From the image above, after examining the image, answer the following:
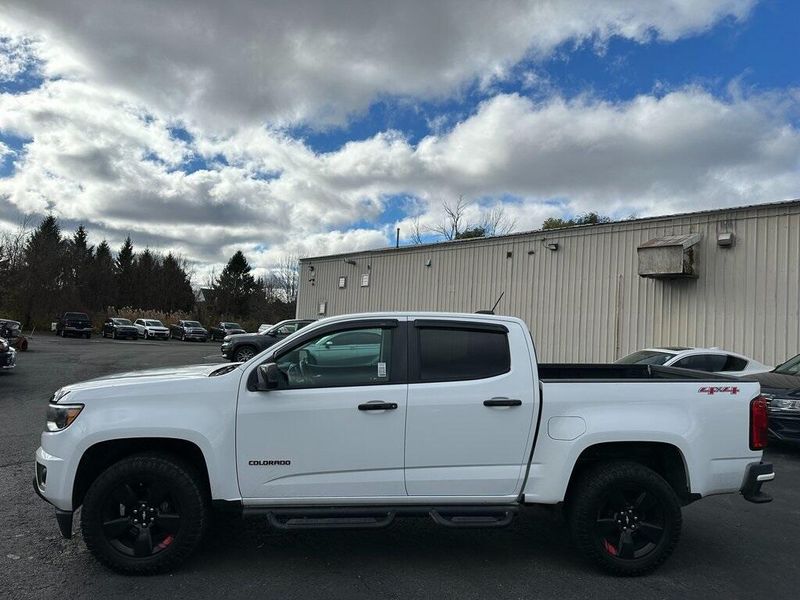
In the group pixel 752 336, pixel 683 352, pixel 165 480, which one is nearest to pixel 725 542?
pixel 165 480

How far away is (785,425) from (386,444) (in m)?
6.63

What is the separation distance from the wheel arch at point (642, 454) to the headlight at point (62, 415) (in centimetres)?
350

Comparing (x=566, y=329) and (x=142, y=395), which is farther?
(x=566, y=329)

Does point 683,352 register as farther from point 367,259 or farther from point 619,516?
point 367,259

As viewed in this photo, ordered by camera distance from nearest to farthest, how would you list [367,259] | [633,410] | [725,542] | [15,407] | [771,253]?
[633,410], [725,542], [15,407], [771,253], [367,259]

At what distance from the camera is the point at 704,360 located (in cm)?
1063

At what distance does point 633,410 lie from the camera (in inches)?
163

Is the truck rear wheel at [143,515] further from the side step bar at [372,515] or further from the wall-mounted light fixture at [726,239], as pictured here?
the wall-mounted light fixture at [726,239]

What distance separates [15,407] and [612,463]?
32.7 feet

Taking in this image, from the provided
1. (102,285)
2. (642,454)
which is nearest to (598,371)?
(642,454)

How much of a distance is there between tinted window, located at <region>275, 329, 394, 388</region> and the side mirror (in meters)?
0.16

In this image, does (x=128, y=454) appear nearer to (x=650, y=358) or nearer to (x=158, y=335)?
(x=650, y=358)

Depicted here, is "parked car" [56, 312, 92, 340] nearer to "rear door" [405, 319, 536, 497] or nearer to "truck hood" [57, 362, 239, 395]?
"truck hood" [57, 362, 239, 395]

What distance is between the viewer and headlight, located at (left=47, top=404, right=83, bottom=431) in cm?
392
